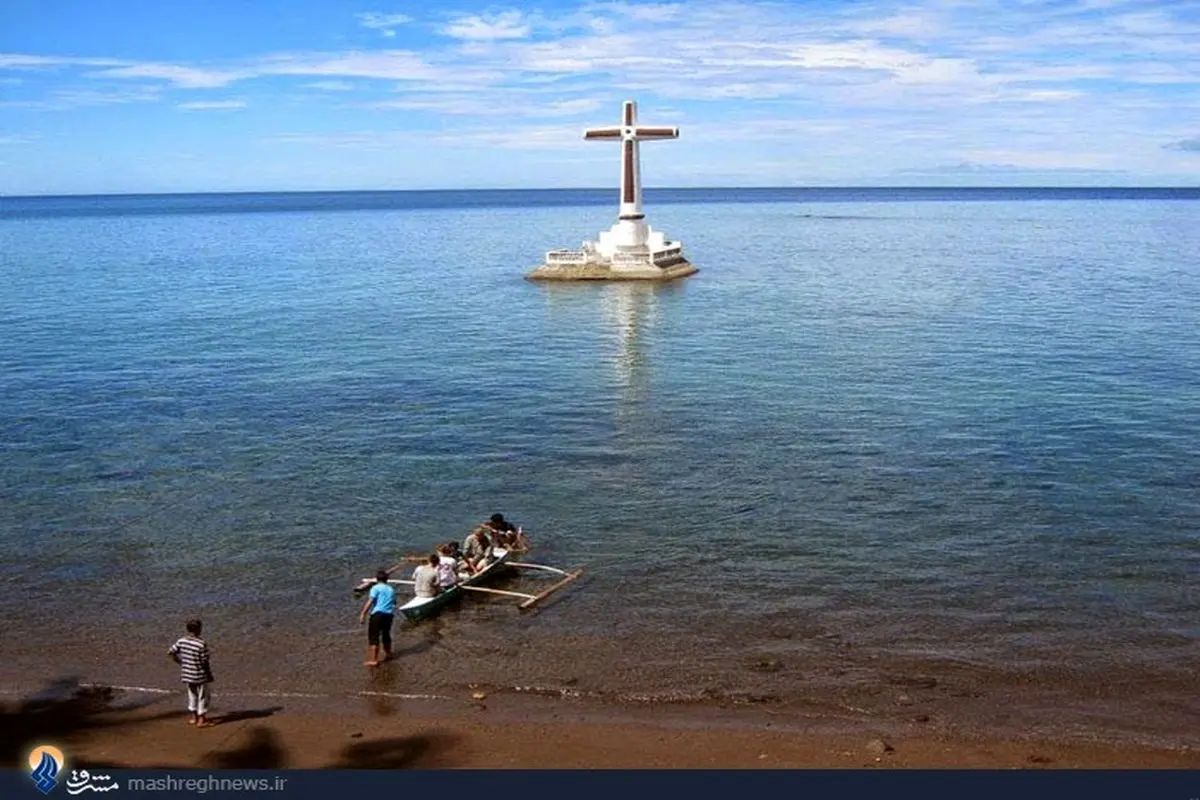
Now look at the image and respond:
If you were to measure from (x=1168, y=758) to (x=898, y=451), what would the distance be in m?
16.4

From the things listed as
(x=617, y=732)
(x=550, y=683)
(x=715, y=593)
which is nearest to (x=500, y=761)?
(x=617, y=732)

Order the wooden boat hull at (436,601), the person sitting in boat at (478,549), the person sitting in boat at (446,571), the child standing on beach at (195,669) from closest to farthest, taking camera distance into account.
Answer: the child standing on beach at (195,669) → the wooden boat hull at (436,601) → the person sitting in boat at (446,571) → the person sitting in boat at (478,549)

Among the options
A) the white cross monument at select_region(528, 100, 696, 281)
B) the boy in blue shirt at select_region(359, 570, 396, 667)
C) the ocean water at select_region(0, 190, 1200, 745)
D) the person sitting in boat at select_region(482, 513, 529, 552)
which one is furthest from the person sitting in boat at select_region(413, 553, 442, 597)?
the white cross monument at select_region(528, 100, 696, 281)

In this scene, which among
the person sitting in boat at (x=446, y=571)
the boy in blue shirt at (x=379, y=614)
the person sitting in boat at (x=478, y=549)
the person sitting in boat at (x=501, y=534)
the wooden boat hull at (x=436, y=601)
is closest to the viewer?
the boy in blue shirt at (x=379, y=614)

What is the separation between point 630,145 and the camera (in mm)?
83938

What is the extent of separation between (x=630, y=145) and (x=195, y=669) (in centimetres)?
7262

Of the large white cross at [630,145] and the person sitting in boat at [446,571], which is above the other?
the large white cross at [630,145]

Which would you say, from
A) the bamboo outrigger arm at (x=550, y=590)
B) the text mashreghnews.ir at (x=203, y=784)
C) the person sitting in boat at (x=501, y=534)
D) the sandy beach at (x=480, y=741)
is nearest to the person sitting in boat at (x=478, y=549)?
the person sitting in boat at (x=501, y=534)

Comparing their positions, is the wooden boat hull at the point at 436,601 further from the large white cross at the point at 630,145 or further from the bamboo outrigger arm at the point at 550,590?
the large white cross at the point at 630,145

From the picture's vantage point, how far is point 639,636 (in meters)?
19.4

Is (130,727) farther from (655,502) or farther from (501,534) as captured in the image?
(655,502)

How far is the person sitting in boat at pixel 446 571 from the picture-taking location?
2059 cm

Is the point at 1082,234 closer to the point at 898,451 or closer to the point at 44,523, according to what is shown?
the point at 898,451

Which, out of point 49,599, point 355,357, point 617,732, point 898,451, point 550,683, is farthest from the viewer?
point 355,357
